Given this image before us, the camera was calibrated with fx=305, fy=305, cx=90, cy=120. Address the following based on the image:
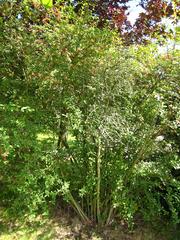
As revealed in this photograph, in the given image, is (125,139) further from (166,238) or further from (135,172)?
(166,238)

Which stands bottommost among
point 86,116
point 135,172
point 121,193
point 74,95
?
point 121,193

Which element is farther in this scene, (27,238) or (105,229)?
(105,229)

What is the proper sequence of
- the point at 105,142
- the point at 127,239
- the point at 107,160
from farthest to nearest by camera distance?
the point at 127,239, the point at 107,160, the point at 105,142

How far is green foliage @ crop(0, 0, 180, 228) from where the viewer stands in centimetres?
300

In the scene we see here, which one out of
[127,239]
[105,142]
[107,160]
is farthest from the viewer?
[127,239]

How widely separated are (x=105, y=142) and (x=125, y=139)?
214 mm

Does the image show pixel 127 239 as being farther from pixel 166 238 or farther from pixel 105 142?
pixel 105 142

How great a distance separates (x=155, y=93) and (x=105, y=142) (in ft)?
2.39

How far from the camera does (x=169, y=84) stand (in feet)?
10.0

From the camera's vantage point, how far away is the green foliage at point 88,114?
9.83 ft

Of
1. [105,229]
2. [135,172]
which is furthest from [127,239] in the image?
[135,172]

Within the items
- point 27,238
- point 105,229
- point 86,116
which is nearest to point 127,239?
point 105,229

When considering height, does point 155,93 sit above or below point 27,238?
above

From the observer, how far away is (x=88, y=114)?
3.06 m
